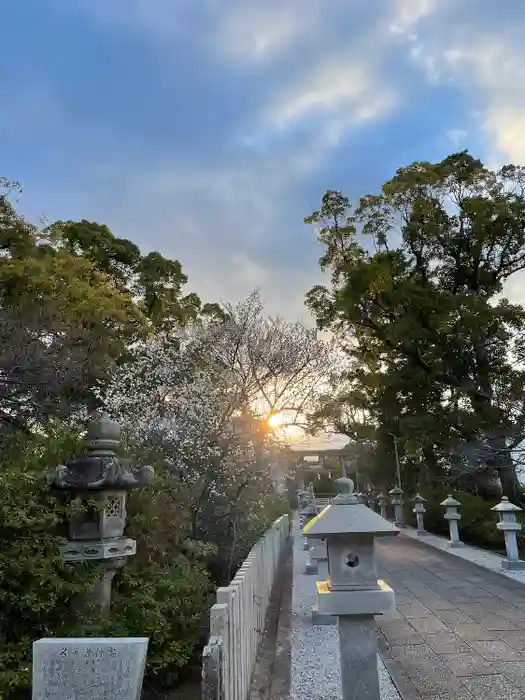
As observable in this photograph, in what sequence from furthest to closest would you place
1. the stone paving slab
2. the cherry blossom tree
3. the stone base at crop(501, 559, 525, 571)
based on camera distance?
the stone base at crop(501, 559, 525, 571)
the cherry blossom tree
the stone paving slab

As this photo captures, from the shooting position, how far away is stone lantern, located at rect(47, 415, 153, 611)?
4355 mm

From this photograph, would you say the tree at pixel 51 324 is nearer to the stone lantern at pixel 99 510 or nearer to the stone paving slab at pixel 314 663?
the stone lantern at pixel 99 510

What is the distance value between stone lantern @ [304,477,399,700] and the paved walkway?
140 centimetres

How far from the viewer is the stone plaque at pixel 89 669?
2.33m

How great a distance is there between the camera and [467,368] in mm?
14672

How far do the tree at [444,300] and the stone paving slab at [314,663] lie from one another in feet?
28.1

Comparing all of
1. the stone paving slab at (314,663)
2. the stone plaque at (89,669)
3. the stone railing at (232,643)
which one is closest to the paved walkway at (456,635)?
the stone paving slab at (314,663)

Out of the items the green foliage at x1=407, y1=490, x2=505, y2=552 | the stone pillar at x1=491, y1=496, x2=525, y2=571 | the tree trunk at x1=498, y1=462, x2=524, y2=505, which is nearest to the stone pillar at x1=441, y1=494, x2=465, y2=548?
the green foliage at x1=407, y1=490, x2=505, y2=552

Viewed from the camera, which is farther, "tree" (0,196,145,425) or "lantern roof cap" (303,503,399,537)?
"tree" (0,196,145,425)

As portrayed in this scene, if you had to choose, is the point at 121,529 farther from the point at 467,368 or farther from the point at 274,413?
the point at 467,368

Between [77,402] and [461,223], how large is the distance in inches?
484

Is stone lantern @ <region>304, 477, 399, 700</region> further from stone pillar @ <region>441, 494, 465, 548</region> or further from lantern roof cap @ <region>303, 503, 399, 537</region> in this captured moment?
stone pillar @ <region>441, 494, 465, 548</region>

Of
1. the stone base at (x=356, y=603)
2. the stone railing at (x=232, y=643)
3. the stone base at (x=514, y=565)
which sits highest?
the stone base at (x=356, y=603)

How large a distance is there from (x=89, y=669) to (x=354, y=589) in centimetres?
148
